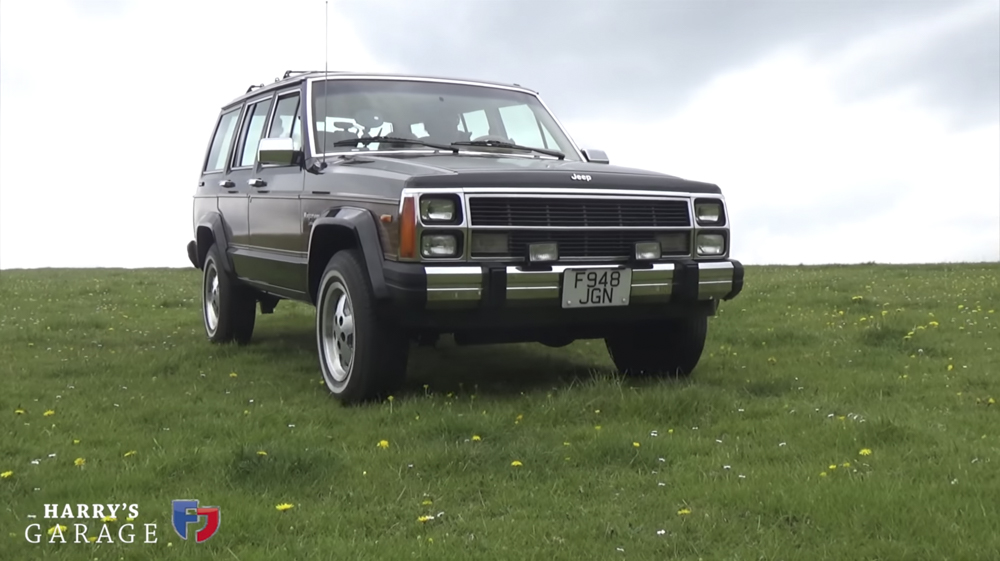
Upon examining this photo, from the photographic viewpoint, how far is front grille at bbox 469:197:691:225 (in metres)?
5.00

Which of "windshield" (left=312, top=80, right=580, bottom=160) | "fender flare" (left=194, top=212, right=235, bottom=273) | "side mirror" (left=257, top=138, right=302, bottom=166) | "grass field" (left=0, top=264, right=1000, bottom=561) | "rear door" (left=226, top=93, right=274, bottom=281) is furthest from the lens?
"fender flare" (left=194, top=212, right=235, bottom=273)

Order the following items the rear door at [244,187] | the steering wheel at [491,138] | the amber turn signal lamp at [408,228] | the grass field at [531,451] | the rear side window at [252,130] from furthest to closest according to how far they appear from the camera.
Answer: the rear side window at [252,130]
the rear door at [244,187]
the steering wheel at [491,138]
the amber turn signal lamp at [408,228]
the grass field at [531,451]

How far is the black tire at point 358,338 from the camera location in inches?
201

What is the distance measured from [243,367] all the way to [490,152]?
2.37m

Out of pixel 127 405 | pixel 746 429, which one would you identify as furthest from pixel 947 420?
pixel 127 405

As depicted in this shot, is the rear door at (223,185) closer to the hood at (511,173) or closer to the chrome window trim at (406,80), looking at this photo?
A: the chrome window trim at (406,80)

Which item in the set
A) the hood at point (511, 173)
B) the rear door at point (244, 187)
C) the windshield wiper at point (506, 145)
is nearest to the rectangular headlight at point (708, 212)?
the hood at point (511, 173)

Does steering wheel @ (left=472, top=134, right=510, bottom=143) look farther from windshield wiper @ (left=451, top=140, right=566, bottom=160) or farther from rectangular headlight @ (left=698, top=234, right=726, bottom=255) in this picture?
rectangular headlight @ (left=698, top=234, right=726, bottom=255)

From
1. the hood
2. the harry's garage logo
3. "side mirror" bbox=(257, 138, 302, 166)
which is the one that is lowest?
the harry's garage logo

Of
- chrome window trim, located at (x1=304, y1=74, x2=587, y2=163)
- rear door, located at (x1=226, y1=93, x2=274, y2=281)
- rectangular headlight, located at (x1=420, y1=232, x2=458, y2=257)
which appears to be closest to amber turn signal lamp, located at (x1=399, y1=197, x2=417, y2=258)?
rectangular headlight, located at (x1=420, y1=232, x2=458, y2=257)

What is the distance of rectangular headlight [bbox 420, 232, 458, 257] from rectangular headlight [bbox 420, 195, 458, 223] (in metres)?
0.08

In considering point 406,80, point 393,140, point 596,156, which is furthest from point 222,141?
point 596,156

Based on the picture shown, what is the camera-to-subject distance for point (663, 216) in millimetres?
5555

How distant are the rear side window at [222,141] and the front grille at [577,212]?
391 cm
